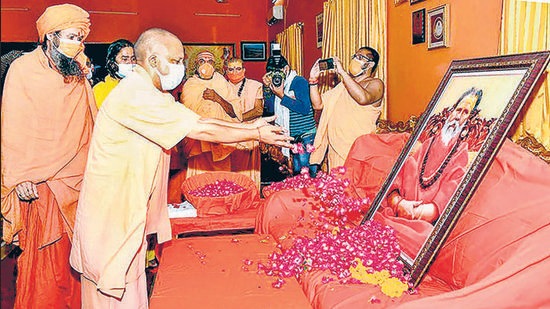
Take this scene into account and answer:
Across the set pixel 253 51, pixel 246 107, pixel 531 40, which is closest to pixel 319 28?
pixel 246 107

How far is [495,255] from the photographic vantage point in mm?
2025

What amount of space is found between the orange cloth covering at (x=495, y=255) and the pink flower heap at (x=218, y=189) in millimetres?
1513

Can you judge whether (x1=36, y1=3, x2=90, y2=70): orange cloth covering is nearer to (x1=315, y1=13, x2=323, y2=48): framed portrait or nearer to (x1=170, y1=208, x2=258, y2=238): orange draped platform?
(x1=170, y1=208, x2=258, y2=238): orange draped platform

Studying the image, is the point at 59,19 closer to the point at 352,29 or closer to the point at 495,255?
the point at 495,255

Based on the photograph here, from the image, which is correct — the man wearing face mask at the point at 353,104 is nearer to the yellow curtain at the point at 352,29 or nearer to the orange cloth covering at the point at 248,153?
the yellow curtain at the point at 352,29

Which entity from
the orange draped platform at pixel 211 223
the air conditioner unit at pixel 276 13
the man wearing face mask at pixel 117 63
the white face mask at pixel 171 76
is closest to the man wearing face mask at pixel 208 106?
the man wearing face mask at pixel 117 63

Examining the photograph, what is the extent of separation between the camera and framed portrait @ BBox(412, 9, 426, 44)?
12.6ft

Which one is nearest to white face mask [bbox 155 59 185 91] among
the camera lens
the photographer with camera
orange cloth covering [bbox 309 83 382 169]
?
orange cloth covering [bbox 309 83 382 169]

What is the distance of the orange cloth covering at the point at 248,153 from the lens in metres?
5.58

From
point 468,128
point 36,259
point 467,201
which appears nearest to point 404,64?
point 468,128

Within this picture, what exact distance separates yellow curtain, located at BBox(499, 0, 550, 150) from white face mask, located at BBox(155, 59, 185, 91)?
1840 millimetres

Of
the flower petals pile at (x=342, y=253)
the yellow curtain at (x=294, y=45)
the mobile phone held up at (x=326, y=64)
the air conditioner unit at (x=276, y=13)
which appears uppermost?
the air conditioner unit at (x=276, y=13)

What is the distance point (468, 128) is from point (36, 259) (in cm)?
277

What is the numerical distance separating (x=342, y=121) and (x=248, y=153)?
1729mm
